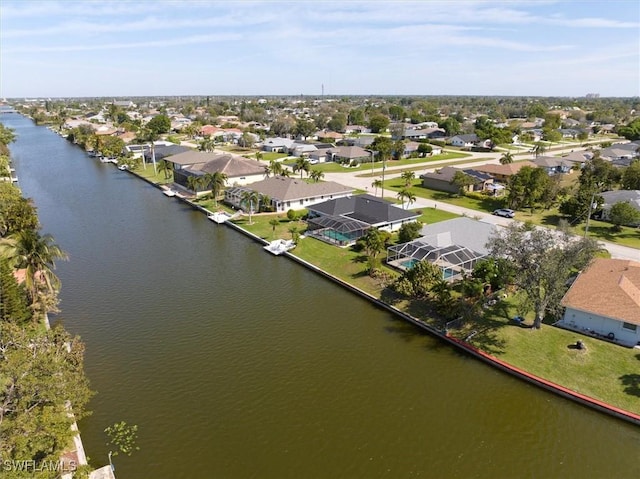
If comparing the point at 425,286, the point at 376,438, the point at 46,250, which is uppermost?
the point at 46,250

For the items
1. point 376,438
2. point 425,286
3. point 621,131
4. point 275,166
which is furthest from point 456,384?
point 621,131

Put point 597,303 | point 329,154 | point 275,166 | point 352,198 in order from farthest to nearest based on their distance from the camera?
point 329,154, point 275,166, point 352,198, point 597,303

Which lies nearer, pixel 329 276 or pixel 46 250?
pixel 46 250

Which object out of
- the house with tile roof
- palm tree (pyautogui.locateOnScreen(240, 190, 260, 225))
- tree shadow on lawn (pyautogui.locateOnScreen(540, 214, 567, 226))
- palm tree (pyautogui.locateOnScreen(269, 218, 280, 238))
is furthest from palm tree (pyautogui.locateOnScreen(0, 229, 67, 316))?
tree shadow on lawn (pyautogui.locateOnScreen(540, 214, 567, 226))

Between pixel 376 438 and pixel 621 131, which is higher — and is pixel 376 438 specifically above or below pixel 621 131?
below

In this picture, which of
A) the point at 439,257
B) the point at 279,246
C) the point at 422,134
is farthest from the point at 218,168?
the point at 422,134

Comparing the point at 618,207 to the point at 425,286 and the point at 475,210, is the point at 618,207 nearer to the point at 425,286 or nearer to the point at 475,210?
the point at 475,210

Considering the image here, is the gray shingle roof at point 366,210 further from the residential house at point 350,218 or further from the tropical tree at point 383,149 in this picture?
the tropical tree at point 383,149

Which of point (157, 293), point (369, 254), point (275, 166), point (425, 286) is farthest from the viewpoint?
point (275, 166)

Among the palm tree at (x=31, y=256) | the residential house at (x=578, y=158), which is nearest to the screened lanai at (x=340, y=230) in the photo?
the palm tree at (x=31, y=256)
